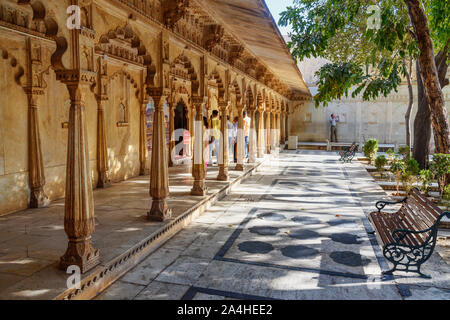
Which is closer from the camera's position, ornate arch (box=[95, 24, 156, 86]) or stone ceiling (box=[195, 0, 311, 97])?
ornate arch (box=[95, 24, 156, 86])

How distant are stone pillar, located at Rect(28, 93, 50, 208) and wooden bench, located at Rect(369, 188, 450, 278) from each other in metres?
5.89

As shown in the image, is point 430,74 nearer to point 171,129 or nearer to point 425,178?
point 425,178

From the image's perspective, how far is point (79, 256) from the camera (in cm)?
377

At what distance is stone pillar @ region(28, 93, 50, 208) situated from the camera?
6.46 metres

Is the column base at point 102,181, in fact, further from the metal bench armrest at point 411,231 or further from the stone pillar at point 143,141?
→ the metal bench armrest at point 411,231

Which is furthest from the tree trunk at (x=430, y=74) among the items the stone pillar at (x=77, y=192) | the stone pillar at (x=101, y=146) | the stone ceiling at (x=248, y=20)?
the stone pillar at (x=101, y=146)

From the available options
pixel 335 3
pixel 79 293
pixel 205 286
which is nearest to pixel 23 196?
pixel 79 293

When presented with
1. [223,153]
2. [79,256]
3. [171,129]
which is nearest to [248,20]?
[223,153]

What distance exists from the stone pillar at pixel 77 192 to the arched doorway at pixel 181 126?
33.1ft

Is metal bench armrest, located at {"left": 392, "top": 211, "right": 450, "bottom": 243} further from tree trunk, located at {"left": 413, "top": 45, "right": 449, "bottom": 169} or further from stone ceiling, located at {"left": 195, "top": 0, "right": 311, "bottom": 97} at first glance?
tree trunk, located at {"left": 413, "top": 45, "right": 449, "bottom": 169}

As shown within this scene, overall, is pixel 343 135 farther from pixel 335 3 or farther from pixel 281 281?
pixel 281 281

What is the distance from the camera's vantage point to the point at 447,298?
3719mm

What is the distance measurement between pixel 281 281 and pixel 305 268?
53cm

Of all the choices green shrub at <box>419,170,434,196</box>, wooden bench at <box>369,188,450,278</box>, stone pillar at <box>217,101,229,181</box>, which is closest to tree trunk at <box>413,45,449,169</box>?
green shrub at <box>419,170,434,196</box>
